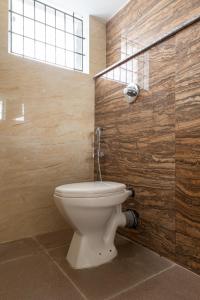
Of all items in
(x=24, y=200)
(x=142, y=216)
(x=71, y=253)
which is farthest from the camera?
(x=24, y=200)

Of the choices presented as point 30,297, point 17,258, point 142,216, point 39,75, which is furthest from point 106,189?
point 39,75

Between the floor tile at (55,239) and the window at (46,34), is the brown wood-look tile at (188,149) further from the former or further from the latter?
the window at (46,34)

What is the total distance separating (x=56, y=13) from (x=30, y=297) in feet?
6.82

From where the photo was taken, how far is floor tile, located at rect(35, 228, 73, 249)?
1428 millimetres

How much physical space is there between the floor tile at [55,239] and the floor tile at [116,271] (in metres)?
0.09

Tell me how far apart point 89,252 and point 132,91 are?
1.06 metres

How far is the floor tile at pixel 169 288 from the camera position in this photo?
890 mm

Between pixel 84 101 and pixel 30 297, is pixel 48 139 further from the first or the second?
pixel 30 297

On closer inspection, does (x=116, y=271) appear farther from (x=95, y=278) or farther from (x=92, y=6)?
(x=92, y=6)

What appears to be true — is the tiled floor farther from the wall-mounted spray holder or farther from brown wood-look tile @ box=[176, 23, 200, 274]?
the wall-mounted spray holder

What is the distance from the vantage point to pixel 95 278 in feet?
3.37

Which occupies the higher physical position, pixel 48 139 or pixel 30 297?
pixel 48 139

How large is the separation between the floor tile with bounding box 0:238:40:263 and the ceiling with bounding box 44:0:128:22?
6.37 ft

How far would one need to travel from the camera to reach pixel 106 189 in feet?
3.67
